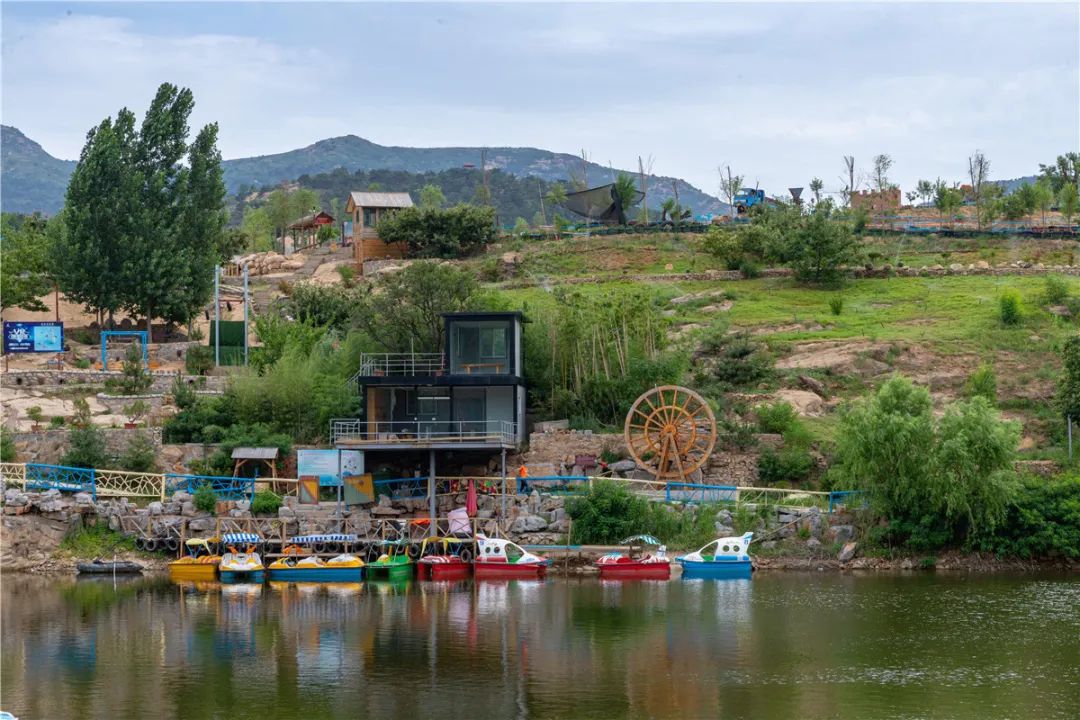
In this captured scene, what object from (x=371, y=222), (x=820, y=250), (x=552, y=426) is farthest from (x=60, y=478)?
(x=820, y=250)

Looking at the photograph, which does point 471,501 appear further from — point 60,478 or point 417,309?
point 60,478

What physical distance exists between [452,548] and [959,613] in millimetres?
16144

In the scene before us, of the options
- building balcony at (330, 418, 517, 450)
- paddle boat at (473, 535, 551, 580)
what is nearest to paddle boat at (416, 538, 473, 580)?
paddle boat at (473, 535, 551, 580)

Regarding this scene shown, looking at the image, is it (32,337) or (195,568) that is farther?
(32,337)

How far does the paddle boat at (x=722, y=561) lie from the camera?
39406 mm

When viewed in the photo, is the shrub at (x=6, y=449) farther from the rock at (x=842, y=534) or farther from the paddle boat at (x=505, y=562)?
the rock at (x=842, y=534)

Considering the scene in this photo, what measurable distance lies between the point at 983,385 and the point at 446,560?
22718 millimetres

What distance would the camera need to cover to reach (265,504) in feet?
→ 144

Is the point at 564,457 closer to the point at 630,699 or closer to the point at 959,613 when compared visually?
the point at 959,613

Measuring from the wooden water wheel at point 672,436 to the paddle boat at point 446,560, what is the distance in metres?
6.96

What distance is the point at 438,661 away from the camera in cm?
2759

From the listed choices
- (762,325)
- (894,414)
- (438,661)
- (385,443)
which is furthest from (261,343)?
(438,661)

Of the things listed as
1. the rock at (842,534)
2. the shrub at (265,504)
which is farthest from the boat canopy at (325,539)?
the rock at (842,534)

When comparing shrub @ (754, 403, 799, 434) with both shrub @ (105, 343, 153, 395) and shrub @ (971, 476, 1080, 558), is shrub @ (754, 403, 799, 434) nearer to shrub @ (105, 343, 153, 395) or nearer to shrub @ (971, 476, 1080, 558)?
shrub @ (971, 476, 1080, 558)
